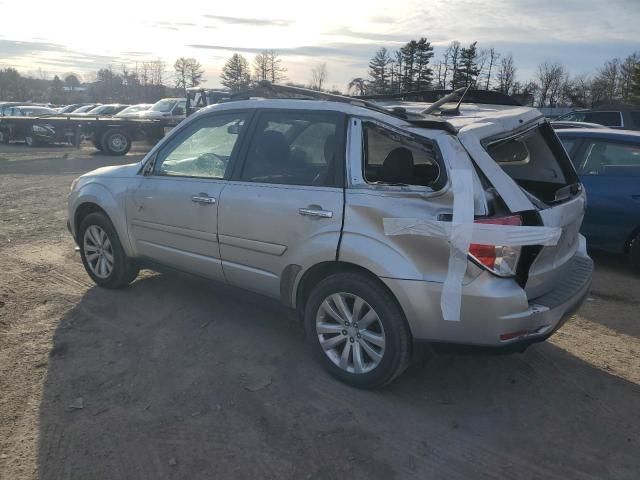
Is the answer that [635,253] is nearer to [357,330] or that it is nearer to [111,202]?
[357,330]

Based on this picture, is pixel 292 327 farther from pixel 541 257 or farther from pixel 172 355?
pixel 541 257

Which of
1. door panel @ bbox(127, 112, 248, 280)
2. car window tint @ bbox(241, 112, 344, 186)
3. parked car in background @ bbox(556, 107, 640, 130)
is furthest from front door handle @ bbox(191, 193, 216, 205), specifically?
parked car in background @ bbox(556, 107, 640, 130)

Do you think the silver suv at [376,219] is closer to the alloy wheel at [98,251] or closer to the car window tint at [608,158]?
the alloy wheel at [98,251]

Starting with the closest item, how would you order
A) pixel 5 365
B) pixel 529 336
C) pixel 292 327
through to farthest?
pixel 529 336, pixel 5 365, pixel 292 327

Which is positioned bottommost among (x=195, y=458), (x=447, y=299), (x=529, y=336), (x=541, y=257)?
(x=195, y=458)

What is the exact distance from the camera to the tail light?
2889 millimetres

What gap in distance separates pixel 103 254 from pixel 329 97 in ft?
9.03

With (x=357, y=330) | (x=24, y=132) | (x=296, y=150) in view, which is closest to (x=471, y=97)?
(x=296, y=150)

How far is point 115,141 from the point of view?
A: 1972cm

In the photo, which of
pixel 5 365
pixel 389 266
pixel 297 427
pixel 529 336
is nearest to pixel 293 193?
pixel 389 266

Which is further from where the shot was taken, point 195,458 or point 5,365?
point 5,365

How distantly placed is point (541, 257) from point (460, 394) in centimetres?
104

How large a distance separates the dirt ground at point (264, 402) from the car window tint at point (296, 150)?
0.95 meters

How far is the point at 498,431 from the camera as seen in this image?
3088 millimetres
